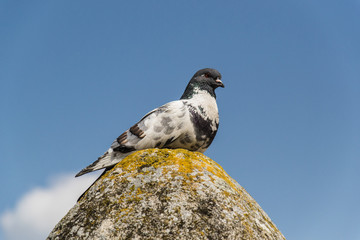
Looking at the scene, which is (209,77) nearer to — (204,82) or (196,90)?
(204,82)

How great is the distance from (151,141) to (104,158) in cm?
72

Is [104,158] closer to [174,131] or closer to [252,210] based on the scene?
[174,131]

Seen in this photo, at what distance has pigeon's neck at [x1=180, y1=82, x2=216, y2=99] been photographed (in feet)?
20.7

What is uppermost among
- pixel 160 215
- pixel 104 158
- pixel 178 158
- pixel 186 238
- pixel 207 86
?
pixel 207 86

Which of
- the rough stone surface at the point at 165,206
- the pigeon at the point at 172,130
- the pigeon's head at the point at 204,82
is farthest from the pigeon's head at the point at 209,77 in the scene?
the rough stone surface at the point at 165,206

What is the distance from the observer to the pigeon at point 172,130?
→ 17.3ft

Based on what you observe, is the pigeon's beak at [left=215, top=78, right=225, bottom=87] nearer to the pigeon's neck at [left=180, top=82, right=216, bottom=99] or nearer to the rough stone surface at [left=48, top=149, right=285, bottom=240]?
the pigeon's neck at [left=180, top=82, right=216, bottom=99]

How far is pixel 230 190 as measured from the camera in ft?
14.2

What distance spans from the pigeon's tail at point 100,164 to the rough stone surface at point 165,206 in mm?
502

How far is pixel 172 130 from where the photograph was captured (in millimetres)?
5516

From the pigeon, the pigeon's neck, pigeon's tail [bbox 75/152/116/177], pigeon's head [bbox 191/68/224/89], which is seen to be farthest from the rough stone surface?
pigeon's head [bbox 191/68/224/89]

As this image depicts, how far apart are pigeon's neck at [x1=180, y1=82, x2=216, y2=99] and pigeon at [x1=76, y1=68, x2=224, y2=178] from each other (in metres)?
0.03

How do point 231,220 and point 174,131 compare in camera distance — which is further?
point 174,131

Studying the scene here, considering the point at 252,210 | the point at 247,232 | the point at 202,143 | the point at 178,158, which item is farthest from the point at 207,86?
the point at 247,232
